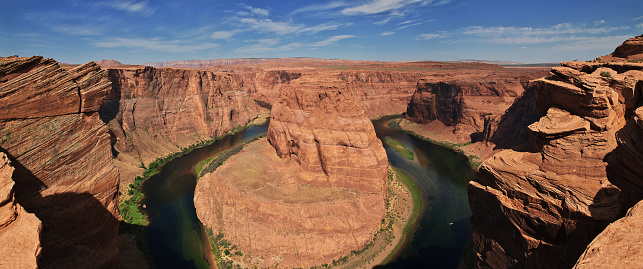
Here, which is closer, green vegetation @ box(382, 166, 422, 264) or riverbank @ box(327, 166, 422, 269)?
riverbank @ box(327, 166, 422, 269)

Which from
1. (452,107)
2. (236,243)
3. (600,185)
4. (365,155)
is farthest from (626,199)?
(452,107)

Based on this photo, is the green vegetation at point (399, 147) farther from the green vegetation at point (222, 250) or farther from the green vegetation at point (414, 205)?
the green vegetation at point (222, 250)

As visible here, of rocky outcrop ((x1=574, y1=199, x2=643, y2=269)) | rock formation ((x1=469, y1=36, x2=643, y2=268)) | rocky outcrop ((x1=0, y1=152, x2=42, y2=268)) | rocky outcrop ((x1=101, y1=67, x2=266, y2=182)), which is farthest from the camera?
rocky outcrop ((x1=101, y1=67, x2=266, y2=182))

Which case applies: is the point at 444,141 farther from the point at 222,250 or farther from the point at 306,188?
the point at 222,250

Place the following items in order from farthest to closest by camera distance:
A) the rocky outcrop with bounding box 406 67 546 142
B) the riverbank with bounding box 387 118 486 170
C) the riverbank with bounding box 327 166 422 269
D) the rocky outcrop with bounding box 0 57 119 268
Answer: the rocky outcrop with bounding box 406 67 546 142 → the riverbank with bounding box 387 118 486 170 → the riverbank with bounding box 327 166 422 269 → the rocky outcrop with bounding box 0 57 119 268

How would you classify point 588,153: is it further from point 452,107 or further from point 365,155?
point 452,107

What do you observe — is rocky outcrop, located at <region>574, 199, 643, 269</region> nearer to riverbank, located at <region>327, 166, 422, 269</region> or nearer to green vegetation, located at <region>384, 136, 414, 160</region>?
riverbank, located at <region>327, 166, 422, 269</region>

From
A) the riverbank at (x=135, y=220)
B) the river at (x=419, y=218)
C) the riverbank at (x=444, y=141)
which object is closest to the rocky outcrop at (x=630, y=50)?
the river at (x=419, y=218)

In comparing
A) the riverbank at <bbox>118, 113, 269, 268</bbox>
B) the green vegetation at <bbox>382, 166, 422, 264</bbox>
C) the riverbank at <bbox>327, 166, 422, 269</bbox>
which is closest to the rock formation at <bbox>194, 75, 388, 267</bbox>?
the riverbank at <bbox>327, 166, 422, 269</bbox>
